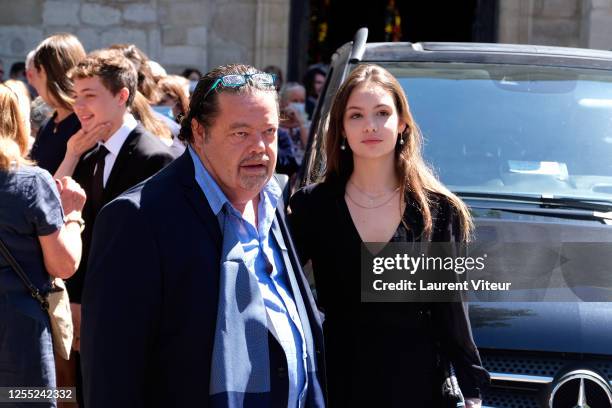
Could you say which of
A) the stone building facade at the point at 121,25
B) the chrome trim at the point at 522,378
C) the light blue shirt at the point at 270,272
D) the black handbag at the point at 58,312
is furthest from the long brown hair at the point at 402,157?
the stone building facade at the point at 121,25

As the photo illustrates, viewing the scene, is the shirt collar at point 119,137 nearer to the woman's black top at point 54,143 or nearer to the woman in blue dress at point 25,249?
the woman's black top at point 54,143

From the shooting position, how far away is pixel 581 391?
10.9 feet

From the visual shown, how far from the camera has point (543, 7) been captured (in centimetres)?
1255

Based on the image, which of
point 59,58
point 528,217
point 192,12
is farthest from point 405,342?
point 192,12

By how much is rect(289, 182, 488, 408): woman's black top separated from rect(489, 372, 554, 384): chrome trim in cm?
34

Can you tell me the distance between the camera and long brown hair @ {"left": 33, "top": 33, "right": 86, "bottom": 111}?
5195mm

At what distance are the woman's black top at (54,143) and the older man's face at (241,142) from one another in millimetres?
2578

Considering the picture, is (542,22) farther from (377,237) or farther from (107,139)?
(377,237)

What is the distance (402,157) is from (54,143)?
2410 mm

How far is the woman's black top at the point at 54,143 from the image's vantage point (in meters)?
5.03

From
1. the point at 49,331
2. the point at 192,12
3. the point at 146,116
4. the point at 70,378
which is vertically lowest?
the point at 70,378

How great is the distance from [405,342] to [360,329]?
14 cm

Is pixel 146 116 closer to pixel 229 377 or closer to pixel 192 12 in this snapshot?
pixel 229 377

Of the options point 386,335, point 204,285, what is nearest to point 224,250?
point 204,285
